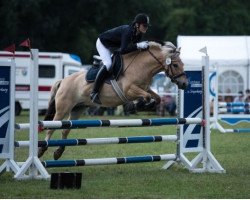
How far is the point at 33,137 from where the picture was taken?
31.3 ft

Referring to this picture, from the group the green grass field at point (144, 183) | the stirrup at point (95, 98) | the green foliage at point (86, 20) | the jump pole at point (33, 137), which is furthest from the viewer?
the green foliage at point (86, 20)

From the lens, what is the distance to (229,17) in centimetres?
5831

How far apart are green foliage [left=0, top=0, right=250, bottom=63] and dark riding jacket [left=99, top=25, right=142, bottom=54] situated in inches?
1267

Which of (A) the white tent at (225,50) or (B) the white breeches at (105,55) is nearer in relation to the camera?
(B) the white breeches at (105,55)

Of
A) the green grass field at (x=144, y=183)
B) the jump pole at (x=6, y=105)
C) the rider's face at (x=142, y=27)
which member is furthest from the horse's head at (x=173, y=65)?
the jump pole at (x=6, y=105)

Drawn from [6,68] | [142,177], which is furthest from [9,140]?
[142,177]

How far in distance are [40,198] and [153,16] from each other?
152ft

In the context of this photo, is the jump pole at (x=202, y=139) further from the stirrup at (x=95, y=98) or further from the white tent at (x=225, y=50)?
the white tent at (x=225, y=50)

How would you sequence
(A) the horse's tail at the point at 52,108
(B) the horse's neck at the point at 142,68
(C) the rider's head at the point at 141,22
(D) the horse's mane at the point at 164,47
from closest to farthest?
(C) the rider's head at the point at 141,22, (D) the horse's mane at the point at 164,47, (B) the horse's neck at the point at 142,68, (A) the horse's tail at the point at 52,108

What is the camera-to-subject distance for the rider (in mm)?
11070

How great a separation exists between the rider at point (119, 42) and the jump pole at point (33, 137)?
6.35 feet

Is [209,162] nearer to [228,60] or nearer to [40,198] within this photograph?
[40,198]

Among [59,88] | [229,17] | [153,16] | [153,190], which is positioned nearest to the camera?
[153,190]

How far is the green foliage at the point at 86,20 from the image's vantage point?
4441 centimetres
